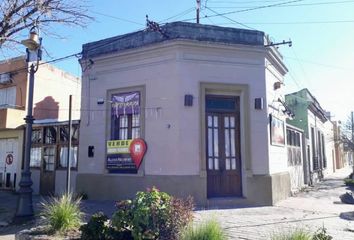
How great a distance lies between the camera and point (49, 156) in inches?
620

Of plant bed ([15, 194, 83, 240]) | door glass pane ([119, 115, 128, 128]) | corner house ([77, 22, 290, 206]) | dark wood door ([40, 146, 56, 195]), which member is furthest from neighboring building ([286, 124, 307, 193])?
plant bed ([15, 194, 83, 240])

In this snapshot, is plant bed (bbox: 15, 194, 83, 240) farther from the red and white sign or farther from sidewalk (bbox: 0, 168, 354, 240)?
the red and white sign

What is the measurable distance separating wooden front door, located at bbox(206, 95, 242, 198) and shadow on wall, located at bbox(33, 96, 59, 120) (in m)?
10.6

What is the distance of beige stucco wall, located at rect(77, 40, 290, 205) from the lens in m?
11.7

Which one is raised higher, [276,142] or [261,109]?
[261,109]

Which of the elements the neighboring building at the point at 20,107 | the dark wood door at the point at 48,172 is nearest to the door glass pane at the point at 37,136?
the neighboring building at the point at 20,107

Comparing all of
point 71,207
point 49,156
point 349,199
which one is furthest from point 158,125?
point 349,199

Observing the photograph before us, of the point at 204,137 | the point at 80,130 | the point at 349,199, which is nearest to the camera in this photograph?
the point at 204,137

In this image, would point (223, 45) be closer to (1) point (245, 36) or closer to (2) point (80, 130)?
(1) point (245, 36)

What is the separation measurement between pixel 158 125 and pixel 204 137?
1.60 m

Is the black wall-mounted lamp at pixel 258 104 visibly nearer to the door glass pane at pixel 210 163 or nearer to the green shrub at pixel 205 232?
the door glass pane at pixel 210 163

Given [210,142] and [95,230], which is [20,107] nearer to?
[210,142]

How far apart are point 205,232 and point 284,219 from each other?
14.4ft

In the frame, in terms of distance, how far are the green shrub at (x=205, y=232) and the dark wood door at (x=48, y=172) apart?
35.7 ft
